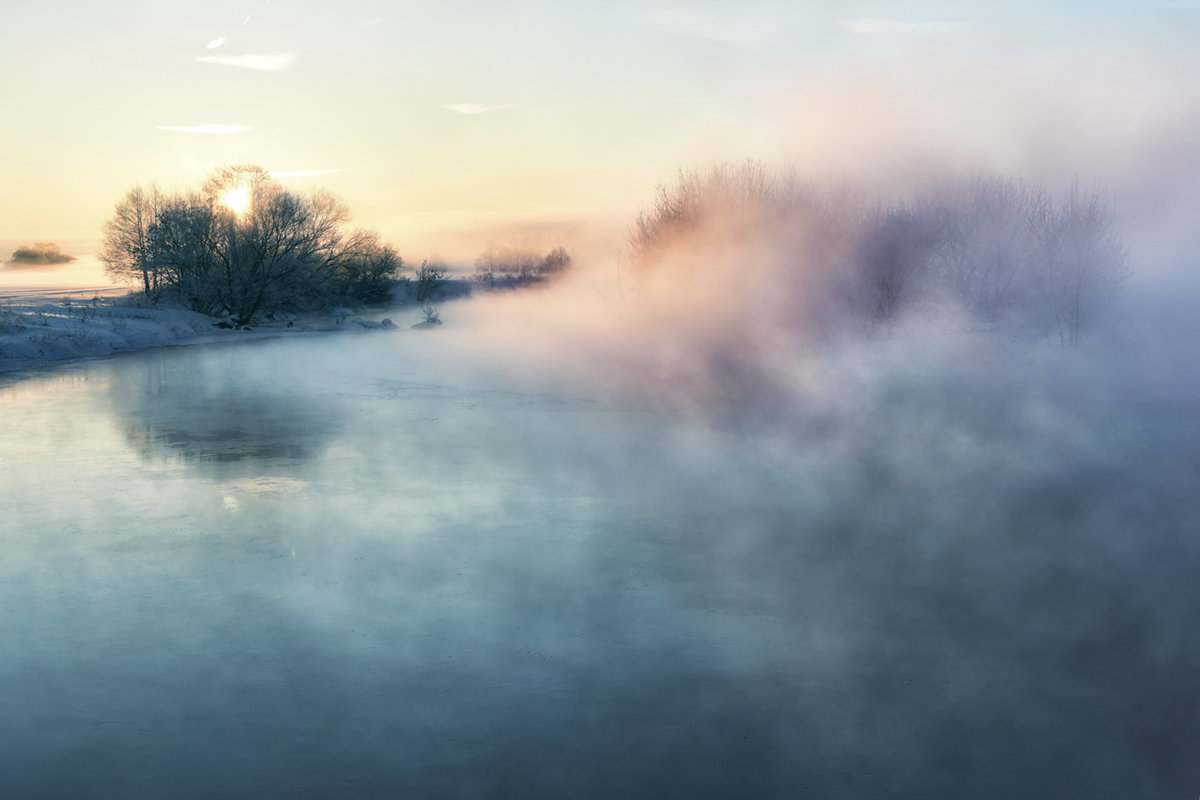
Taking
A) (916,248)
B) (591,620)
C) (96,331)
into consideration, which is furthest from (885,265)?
(591,620)

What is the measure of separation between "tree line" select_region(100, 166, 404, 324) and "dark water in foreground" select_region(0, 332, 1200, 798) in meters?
39.4

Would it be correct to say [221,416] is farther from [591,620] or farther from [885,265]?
[885,265]

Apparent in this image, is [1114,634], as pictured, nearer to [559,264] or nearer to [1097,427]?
[1097,427]

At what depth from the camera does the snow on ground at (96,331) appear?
29859 millimetres

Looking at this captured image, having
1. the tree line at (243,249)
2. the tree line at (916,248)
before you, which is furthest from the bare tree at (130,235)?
the tree line at (916,248)

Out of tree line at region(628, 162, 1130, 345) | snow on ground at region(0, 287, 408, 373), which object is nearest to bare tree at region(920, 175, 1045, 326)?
tree line at region(628, 162, 1130, 345)

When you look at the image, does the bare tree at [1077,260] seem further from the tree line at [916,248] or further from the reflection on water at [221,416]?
the reflection on water at [221,416]

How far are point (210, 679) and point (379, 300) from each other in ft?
268

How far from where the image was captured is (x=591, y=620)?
22.3 ft

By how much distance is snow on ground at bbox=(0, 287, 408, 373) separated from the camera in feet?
98.0

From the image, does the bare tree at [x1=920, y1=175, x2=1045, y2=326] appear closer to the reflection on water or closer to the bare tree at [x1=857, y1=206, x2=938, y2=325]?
the bare tree at [x1=857, y1=206, x2=938, y2=325]

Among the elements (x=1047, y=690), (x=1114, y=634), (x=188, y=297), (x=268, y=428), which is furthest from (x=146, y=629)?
(x=188, y=297)

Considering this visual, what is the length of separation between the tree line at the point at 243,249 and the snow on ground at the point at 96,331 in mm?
2368

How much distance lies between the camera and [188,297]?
173 feet
